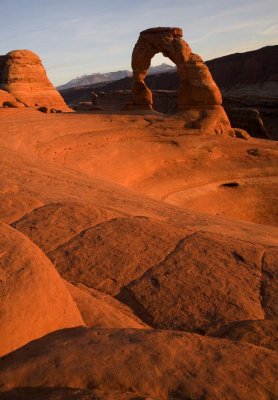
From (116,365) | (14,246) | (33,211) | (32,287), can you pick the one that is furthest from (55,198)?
(116,365)

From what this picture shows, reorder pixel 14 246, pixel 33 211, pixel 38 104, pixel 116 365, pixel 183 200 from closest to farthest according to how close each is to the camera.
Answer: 1. pixel 116 365
2. pixel 14 246
3. pixel 33 211
4. pixel 183 200
5. pixel 38 104

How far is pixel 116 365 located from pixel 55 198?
2692 mm

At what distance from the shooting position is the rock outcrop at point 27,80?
19.7 meters

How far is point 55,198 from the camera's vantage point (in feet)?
13.4

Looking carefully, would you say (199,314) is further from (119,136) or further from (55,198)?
(119,136)

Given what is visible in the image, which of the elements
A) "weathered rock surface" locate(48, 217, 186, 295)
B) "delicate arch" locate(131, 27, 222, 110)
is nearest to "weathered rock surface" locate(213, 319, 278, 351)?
"weathered rock surface" locate(48, 217, 186, 295)

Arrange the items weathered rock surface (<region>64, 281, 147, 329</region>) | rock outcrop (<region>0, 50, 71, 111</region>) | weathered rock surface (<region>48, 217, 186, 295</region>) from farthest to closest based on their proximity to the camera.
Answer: rock outcrop (<region>0, 50, 71, 111</region>) < weathered rock surface (<region>48, 217, 186, 295</region>) < weathered rock surface (<region>64, 281, 147, 329</region>)

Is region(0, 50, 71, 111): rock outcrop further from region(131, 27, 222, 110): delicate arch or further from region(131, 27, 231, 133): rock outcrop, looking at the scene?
region(131, 27, 231, 133): rock outcrop

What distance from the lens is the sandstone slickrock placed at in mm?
1936

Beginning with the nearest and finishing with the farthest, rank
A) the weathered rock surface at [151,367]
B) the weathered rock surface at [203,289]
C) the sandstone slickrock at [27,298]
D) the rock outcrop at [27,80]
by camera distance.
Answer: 1. the weathered rock surface at [151,367]
2. the sandstone slickrock at [27,298]
3. the weathered rock surface at [203,289]
4. the rock outcrop at [27,80]

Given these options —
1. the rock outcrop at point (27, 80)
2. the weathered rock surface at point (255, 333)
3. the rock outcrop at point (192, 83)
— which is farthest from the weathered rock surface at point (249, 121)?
the weathered rock surface at point (255, 333)

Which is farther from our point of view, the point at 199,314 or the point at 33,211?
the point at 33,211

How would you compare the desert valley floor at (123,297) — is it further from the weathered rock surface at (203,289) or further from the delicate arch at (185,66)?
the delicate arch at (185,66)

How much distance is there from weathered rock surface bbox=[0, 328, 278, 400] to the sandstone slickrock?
0.44ft
